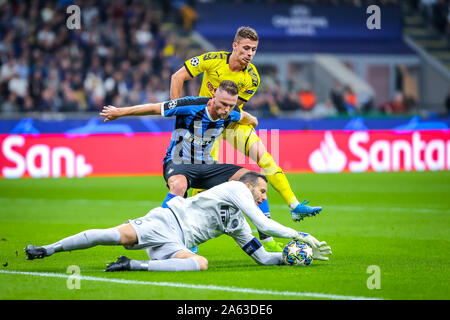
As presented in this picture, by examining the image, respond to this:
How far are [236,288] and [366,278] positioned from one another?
51.0 inches

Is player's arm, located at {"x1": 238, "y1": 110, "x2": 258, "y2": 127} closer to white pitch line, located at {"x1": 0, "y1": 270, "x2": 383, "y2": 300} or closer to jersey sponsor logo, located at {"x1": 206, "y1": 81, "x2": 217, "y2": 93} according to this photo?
jersey sponsor logo, located at {"x1": 206, "y1": 81, "x2": 217, "y2": 93}

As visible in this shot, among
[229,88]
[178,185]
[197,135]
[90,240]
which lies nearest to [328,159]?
[197,135]

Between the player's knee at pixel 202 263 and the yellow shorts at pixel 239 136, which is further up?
the yellow shorts at pixel 239 136

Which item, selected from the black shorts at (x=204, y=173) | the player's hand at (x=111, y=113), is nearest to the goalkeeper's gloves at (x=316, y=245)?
the black shorts at (x=204, y=173)

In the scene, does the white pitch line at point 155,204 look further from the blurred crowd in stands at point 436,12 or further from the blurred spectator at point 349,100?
the blurred crowd in stands at point 436,12

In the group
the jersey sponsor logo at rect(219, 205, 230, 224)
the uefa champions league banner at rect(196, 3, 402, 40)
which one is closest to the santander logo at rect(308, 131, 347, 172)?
the uefa champions league banner at rect(196, 3, 402, 40)

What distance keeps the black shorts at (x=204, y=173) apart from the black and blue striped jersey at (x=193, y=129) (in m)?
0.20

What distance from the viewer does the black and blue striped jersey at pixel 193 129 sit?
8547 millimetres

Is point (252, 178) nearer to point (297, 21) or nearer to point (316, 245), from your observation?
point (316, 245)

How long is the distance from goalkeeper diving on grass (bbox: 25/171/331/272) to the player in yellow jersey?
60.8 inches

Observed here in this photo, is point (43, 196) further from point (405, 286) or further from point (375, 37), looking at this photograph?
point (375, 37)

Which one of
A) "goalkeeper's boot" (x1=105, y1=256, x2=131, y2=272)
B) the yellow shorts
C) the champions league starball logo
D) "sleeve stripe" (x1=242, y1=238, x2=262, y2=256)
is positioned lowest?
"goalkeeper's boot" (x1=105, y1=256, x2=131, y2=272)

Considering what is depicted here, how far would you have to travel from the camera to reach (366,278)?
7.11 metres

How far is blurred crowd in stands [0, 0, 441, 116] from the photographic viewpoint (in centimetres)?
2270
